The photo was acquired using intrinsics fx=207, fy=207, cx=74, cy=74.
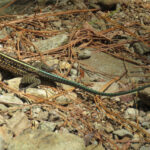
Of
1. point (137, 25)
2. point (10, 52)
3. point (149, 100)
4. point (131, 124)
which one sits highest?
point (137, 25)

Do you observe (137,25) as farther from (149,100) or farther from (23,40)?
(23,40)

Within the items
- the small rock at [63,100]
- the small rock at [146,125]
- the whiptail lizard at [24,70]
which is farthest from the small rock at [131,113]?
the small rock at [63,100]

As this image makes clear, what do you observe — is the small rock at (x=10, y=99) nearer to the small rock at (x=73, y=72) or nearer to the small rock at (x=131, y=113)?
the small rock at (x=73, y=72)

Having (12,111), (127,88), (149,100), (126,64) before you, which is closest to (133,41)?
(126,64)

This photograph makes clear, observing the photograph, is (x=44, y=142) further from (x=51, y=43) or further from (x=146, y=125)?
(x=51, y=43)

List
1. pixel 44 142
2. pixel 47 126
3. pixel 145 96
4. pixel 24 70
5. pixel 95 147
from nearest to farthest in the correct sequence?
pixel 44 142
pixel 95 147
pixel 47 126
pixel 145 96
pixel 24 70

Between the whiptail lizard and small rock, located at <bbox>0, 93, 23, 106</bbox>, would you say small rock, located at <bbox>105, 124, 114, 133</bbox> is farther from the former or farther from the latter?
small rock, located at <bbox>0, 93, 23, 106</bbox>

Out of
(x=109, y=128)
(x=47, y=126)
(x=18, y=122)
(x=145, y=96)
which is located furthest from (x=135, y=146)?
(x=18, y=122)
